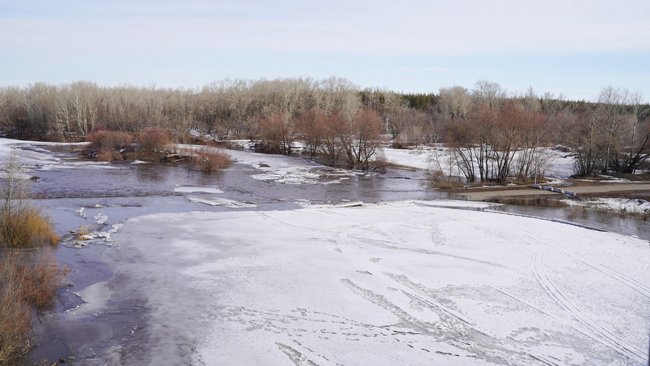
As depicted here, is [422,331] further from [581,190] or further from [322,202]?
[581,190]

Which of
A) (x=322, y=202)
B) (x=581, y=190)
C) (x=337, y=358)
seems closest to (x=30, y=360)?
(x=337, y=358)

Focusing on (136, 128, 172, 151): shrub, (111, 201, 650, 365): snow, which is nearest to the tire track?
(111, 201, 650, 365): snow

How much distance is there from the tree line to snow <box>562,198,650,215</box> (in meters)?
8.52

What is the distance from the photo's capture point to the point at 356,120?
50844 millimetres

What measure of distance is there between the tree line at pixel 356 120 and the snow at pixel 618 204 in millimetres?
8520

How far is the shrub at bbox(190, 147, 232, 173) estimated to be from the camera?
46.5 metres

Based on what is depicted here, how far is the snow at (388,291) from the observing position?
36.2 ft

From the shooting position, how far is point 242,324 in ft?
40.2

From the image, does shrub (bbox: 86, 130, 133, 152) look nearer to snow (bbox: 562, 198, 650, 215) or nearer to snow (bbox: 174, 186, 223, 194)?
snow (bbox: 174, 186, 223, 194)

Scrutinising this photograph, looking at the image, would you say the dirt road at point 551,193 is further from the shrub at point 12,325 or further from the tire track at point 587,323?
the shrub at point 12,325

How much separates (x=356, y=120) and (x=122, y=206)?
27858mm

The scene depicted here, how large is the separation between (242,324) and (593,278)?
421 inches

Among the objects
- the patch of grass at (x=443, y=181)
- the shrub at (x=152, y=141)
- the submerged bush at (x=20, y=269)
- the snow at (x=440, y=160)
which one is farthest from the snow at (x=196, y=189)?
the shrub at (x=152, y=141)

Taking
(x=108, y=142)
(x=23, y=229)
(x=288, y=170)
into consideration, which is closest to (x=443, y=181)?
(x=288, y=170)
